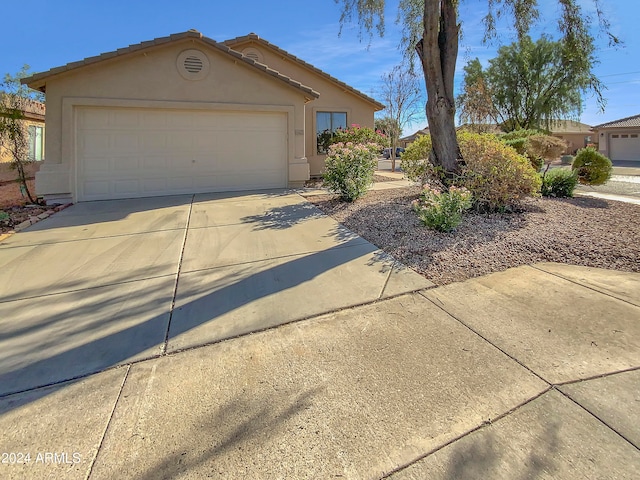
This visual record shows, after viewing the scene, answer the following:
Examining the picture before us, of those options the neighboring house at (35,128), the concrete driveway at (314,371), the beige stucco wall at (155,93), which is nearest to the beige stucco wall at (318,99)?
the beige stucco wall at (155,93)

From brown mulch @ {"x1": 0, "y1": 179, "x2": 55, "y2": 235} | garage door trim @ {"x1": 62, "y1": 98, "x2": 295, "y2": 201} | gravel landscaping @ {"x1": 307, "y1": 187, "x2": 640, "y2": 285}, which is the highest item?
garage door trim @ {"x1": 62, "y1": 98, "x2": 295, "y2": 201}

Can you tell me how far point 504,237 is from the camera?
5.68 meters

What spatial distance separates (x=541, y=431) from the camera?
2078 millimetres

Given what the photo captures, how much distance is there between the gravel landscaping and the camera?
15.6 feet

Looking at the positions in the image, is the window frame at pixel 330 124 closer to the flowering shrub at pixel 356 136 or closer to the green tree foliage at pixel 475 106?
the flowering shrub at pixel 356 136

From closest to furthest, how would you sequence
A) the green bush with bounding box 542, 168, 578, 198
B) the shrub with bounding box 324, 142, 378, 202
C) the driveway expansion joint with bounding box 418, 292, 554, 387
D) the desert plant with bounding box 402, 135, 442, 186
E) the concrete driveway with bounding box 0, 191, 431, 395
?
the driveway expansion joint with bounding box 418, 292, 554, 387 → the concrete driveway with bounding box 0, 191, 431, 395 → the desert plant with bounding box 402, 135, 442, 186 → the shrub with bounding box 324, 142, 378, 202 → the green bush with bounding box 542, 168, 578, 198

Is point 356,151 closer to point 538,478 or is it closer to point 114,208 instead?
point 114,208

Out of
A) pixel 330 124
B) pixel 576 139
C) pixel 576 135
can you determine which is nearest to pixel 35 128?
pixel 330 124

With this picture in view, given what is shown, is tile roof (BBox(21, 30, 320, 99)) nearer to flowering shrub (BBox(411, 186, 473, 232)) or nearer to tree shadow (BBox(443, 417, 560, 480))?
flowering shrub (BBox(411, 186, 473, 232))

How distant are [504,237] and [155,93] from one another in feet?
31.1

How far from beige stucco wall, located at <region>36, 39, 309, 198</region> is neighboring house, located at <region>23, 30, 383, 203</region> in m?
0.03

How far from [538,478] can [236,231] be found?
5506 mm

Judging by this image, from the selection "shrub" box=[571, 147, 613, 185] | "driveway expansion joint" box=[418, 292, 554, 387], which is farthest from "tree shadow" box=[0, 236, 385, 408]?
"shrub" box=[571, 147, 613, 185]

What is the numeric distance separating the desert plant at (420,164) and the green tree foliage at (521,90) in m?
17.3
